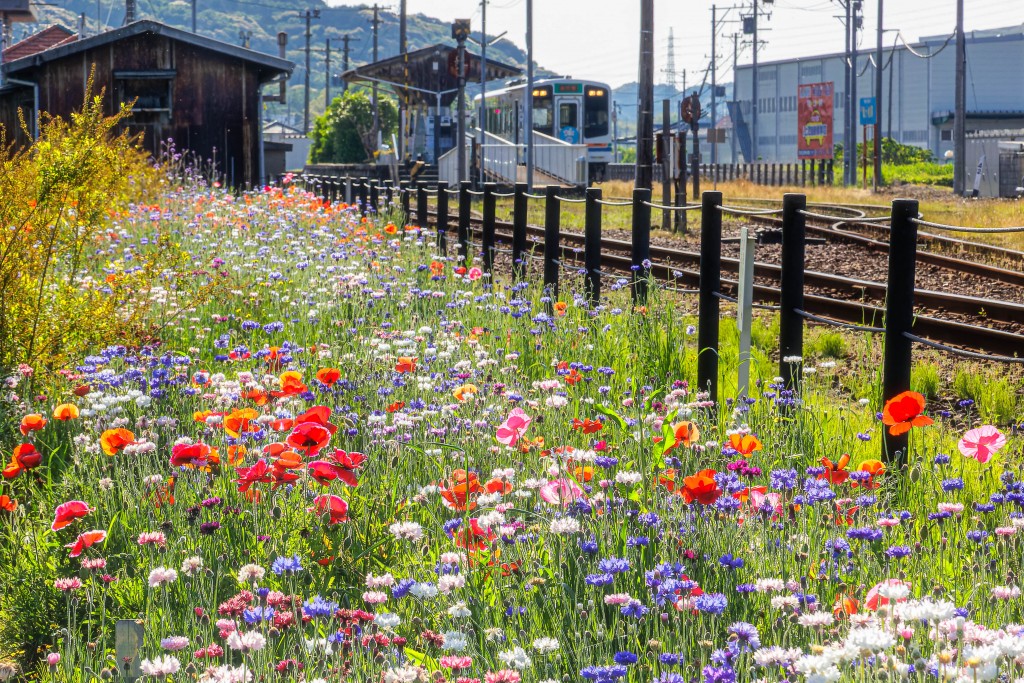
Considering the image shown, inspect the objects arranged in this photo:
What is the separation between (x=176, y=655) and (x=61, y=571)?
1.02 metres

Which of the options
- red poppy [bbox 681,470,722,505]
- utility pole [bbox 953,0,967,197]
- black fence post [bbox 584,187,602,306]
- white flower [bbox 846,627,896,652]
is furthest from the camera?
utility pole [bbox 953,0,967,197]

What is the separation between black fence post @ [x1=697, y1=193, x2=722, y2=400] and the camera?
22.4 ft

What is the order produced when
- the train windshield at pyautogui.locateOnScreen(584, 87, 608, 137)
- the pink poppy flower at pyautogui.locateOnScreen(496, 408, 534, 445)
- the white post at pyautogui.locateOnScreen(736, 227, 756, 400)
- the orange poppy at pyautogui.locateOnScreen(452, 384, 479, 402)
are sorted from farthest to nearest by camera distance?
the train windshield at pyautogui.locateOnScreen(584, 87, 608, 137), the white post at pyautogui.locateOnScreen(736, 227, 756, 400), the orange poppy at pyautogui.locateOnScreen(452, 384, 479, 402), the pink poppy flower at pyautogui.locateOnScreen(496, 408, 534, 445)

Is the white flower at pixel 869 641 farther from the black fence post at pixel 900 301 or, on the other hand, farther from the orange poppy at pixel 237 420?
the black fence post at pixel 900 301

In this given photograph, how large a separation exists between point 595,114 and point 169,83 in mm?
16387

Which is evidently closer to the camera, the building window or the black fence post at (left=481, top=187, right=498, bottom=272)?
the black fence post at (left=481, top=187, right=498, bottom=272)

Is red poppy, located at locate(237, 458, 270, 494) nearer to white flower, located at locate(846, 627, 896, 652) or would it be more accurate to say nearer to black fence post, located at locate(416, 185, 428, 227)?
white flower, located at locate(846, 627, 896, 652)

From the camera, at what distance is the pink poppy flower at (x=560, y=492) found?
3088mm

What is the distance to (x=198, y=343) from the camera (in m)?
7.18

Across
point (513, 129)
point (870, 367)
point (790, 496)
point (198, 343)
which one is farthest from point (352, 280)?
point (513, 129)

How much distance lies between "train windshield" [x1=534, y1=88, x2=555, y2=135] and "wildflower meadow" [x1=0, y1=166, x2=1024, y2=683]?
3305 cm

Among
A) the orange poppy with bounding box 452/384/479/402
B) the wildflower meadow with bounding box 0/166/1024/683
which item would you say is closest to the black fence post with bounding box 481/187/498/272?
the wildflower meadow with bounding box 0/166/1024/683

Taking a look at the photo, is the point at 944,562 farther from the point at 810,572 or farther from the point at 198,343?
the point at 198,343

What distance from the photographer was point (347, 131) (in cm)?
5281
